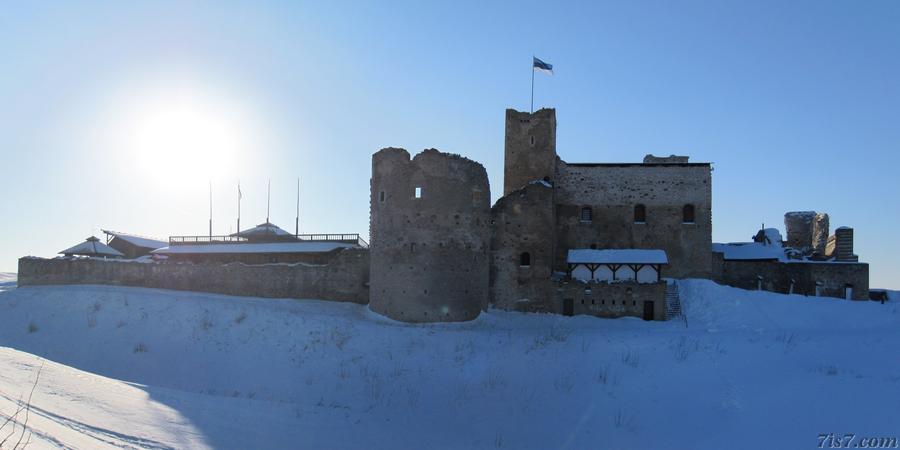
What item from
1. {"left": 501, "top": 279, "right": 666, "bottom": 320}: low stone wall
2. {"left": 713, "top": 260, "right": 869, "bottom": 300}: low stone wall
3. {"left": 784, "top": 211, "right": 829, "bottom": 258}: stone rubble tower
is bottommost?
{"left": 501, "top": 279, "right": 666, "bottom": 320}: low stone wall

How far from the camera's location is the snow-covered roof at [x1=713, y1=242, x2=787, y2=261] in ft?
131

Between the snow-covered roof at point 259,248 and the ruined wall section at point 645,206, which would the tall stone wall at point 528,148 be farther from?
the snow-covered roof at point 259,248

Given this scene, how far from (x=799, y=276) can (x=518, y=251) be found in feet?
58.2

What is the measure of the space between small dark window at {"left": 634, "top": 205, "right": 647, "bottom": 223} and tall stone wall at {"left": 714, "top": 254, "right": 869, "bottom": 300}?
5.50 meters

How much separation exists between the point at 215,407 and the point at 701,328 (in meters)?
22.1

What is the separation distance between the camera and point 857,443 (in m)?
12.5

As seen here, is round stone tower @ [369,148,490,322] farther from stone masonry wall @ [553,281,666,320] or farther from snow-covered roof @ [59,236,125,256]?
snow-covered roof @ [59,236,125,256]

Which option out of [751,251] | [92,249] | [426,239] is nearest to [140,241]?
[92,249]

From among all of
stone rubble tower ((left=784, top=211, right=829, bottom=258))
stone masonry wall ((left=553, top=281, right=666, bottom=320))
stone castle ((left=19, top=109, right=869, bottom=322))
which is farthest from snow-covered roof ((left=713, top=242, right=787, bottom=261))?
stone masonry wall ((left=553, top=281, right=666, bottom=320))

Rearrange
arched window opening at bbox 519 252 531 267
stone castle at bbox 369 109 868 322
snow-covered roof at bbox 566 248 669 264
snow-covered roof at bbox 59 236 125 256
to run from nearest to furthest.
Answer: stone castle at bbox 369 109 868 322
arched window opening at bbox 519 252 531 267
snow-covered roof at bbox 566 248 669 264
snow-covered roof at bbox 59 236 125 256

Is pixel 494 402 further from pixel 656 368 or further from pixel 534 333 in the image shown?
pixel 534 333

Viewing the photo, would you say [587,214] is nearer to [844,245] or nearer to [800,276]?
[800,276]

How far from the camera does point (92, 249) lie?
42594 millimetres

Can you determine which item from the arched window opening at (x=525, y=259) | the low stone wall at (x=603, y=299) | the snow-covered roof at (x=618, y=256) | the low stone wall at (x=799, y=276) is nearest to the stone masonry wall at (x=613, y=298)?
the low stone wall at (x=603, y=299)
